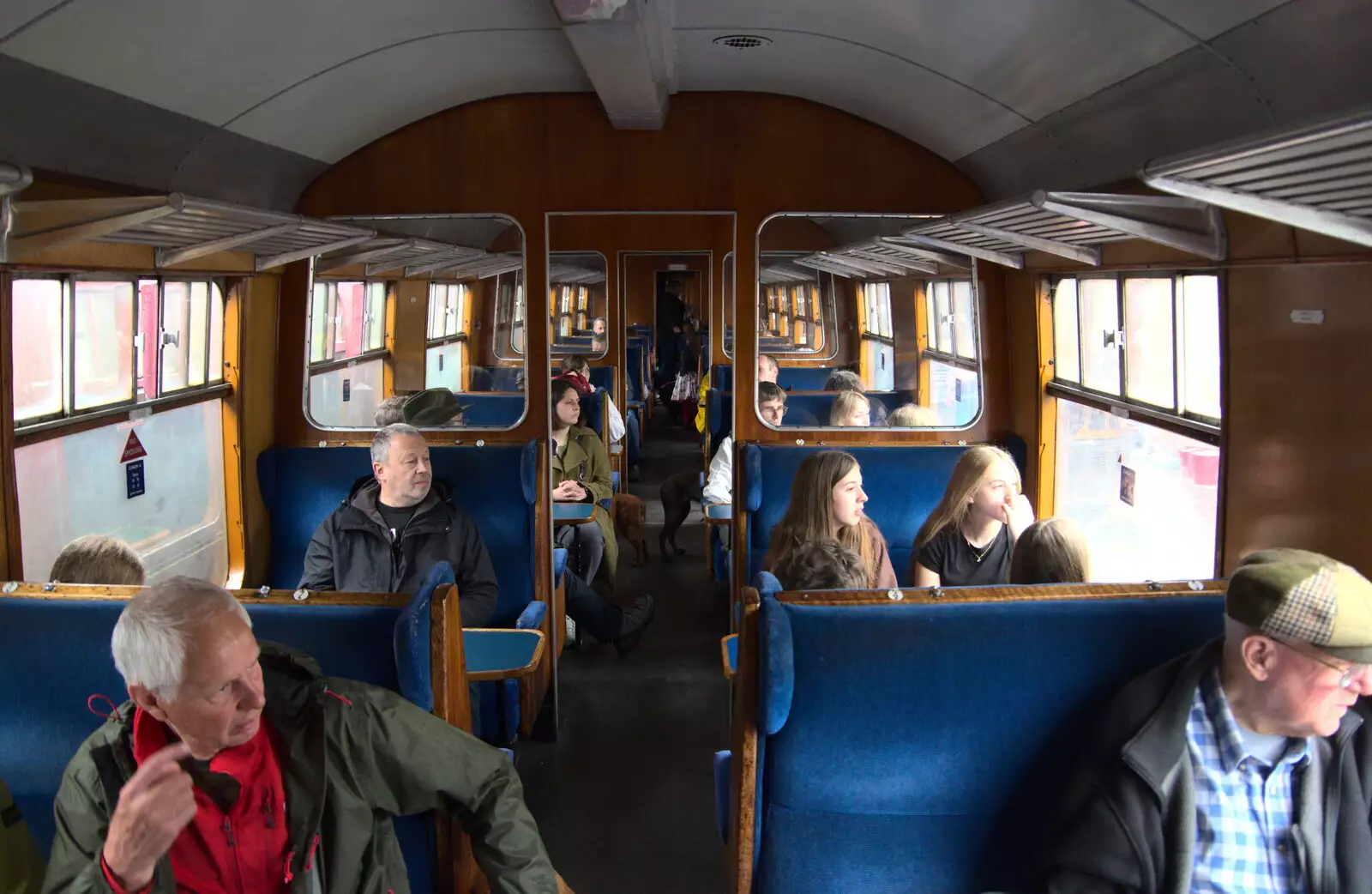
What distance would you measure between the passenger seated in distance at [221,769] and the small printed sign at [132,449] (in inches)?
86.1

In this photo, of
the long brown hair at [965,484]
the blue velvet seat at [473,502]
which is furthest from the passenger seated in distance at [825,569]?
the blue velvet seat at [473,502]

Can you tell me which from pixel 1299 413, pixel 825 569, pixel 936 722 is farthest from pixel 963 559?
pixel 936 722

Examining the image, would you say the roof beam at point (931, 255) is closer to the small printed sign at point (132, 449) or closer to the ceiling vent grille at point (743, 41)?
the ceiling vent grille at point (743, 41)

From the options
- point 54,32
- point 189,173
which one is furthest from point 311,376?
point 54,32

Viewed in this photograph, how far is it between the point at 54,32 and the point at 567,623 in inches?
133

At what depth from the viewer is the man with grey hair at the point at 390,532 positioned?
3275 mm

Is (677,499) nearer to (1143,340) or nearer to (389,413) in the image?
(389,413)

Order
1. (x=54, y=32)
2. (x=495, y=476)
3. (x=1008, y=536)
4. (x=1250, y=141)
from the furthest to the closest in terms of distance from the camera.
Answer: (x=495, y=476) → (x=1008, y=536) → (x=54, y=32) → (x=1250, y=141)

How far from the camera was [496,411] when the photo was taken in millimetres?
4488

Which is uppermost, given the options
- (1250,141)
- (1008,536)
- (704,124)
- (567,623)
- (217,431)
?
(704,124)

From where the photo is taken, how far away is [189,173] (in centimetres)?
340

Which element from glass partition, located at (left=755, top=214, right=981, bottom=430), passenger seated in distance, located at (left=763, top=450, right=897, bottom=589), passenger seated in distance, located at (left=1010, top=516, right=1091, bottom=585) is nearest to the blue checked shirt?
passenger seated in distance, located at (left=1010, top=516, right=1091, bottom=585)

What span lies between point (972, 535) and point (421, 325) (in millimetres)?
2990

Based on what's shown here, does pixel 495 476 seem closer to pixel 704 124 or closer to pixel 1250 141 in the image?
pixel 704 124
